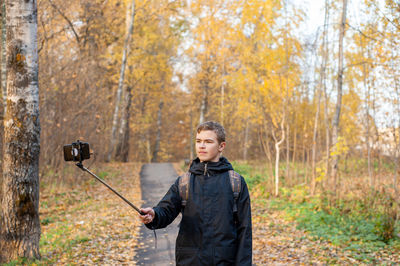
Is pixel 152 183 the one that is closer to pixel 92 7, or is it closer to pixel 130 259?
pixel 92 7

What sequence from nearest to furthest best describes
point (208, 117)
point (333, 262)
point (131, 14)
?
point (333, 262)
point (131, 14)
point (208, 117)

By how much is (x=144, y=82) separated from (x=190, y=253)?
73.9 ft

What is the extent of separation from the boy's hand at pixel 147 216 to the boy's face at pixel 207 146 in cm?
60

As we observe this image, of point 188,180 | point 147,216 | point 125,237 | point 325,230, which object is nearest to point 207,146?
point 188,180

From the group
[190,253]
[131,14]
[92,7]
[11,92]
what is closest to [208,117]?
[131,14]

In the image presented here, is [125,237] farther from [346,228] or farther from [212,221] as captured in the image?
[212,221]

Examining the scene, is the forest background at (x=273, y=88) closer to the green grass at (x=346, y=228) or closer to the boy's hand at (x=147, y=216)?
the green grass at (x=346, y=228)

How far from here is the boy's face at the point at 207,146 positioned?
329 centimetres

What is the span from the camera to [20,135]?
230 inches

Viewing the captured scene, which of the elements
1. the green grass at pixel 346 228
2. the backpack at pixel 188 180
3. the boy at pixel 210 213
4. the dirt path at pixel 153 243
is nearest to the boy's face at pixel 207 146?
the boy at pixel 210 213

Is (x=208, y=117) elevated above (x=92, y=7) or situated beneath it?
situated beneath

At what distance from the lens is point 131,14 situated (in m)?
21.2

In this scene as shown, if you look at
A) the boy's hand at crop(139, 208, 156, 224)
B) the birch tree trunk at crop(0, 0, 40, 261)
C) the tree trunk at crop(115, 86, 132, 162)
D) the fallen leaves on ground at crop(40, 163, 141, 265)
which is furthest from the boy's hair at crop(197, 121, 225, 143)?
the tree trunk at crop(115, 86, 132, 162)

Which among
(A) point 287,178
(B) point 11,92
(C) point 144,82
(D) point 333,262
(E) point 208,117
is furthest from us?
(C) point 144,82
